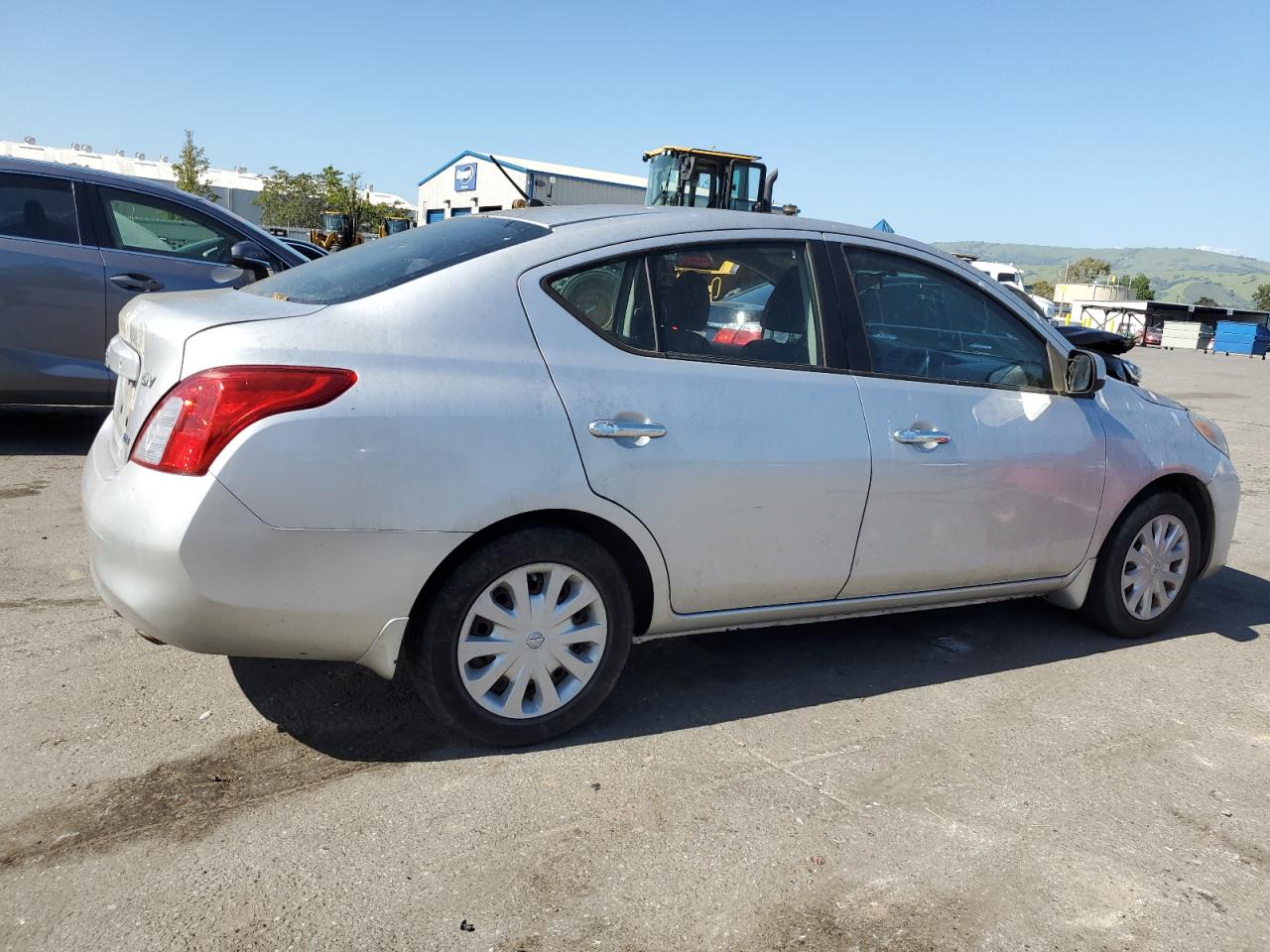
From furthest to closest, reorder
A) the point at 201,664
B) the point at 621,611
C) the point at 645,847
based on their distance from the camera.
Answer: the point at 201,664, the point at 621,611, the point at 645,847

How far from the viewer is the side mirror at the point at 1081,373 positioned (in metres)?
4.21

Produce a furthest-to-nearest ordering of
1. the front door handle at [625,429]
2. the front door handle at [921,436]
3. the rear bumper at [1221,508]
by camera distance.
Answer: the rear bumper at [1221,508], the front door handle at [921,436], the front door handle at [625,429]

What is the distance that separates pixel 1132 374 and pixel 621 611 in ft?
9.42

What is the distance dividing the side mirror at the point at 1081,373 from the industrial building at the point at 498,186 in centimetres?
3895

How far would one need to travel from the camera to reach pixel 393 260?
3.42 m

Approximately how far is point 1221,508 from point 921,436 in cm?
195

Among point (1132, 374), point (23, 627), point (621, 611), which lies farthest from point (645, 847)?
point (1132, 374)

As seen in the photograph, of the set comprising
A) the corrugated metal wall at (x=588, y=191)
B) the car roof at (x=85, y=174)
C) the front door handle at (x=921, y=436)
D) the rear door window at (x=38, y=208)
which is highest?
the corrugated metal wall at (x=588, y=191)

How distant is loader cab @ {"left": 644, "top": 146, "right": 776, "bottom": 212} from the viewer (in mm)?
22119

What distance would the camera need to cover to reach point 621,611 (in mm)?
3314

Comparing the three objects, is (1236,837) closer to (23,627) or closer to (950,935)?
(950,935)

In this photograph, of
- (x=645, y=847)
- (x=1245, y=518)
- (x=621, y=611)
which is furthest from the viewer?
(x=1245, y=518)

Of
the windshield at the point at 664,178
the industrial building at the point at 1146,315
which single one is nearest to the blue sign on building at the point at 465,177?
the industrial building at the point at 1146,315

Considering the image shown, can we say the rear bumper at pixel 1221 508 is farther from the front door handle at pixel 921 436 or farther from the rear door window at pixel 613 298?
the rear door window at pixel 613 298
